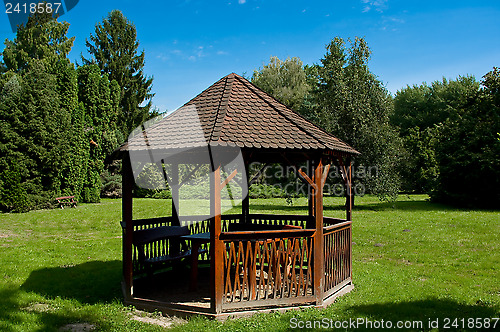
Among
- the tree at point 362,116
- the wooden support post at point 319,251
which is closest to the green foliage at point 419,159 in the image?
the tree at point 362,116

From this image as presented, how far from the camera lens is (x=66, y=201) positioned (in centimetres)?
2473

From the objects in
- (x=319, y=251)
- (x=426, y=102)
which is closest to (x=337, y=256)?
(x=319, y=251)

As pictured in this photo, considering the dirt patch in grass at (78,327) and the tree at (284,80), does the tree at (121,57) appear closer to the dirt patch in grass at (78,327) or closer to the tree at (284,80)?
the tree at (284,80)

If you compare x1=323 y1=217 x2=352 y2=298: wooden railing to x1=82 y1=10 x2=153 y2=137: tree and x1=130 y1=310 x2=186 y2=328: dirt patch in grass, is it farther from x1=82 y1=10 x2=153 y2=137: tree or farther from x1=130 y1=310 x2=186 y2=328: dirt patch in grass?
x1=82 y1=10 x2=153 y2=137: tree

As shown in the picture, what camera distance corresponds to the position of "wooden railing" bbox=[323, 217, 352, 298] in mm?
7559

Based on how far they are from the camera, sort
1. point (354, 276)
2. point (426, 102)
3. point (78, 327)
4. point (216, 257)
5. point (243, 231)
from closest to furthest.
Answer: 1. point (78, 327)
2. point (216, 257)
3. point (243, 231)
4. point (354, 276)
5. point (426, 102)

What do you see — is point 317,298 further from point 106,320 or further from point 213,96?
point 213,96

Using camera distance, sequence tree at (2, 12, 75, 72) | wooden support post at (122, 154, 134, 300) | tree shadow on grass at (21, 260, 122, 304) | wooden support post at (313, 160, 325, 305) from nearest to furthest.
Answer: wooden support post at (313, 160, 325, 305), wooden support post at (122, 154, 134, 300), tree shadow on grass at (21, 260, 122, 304), tree at (2, 12, 75, 72)

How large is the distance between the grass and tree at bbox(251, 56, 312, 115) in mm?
26821

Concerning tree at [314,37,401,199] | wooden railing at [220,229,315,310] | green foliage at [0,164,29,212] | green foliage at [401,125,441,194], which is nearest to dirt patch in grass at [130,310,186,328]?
wooden railing at [220,229,315,310]

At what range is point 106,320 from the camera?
21.6 feet

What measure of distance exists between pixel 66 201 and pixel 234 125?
20926mm

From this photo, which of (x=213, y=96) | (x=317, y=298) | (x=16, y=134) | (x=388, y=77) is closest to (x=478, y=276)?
(x=317, y=298)

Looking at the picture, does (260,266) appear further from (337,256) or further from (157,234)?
(157,234)
